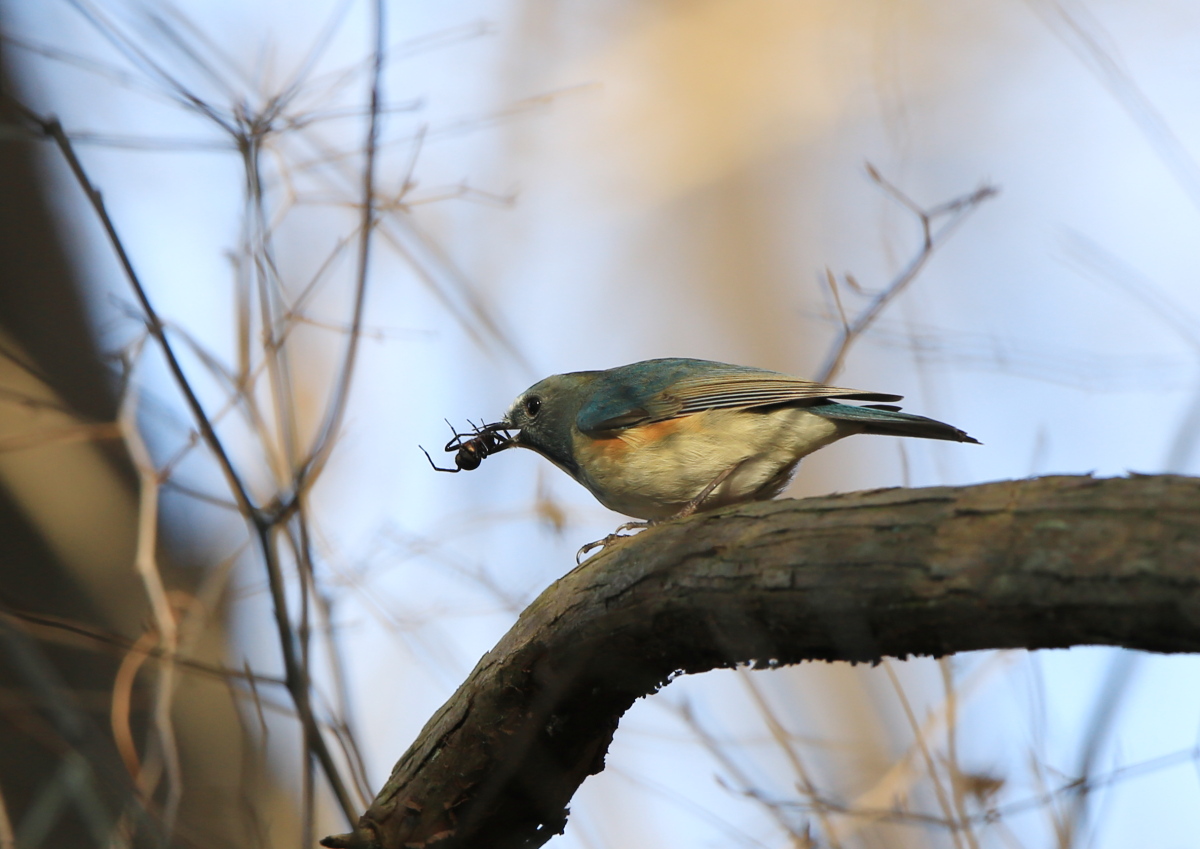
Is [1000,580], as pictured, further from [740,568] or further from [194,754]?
[194,754]

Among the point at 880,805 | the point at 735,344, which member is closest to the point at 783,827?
the point at 880,805

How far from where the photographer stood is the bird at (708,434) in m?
3.28

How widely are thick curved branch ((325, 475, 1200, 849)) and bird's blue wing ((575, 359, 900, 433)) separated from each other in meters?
1.15

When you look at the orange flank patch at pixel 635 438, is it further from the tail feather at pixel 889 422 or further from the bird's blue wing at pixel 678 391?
the tail feather at pixel 889 422

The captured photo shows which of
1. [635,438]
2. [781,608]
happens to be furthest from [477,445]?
[781,608]

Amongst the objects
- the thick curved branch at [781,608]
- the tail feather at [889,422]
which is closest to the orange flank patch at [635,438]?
the tail feather at [889,422]

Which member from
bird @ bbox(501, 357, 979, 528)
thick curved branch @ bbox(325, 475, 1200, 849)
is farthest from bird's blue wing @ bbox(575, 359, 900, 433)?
thick curved branch @ bbox(325, 475, 1200, 849)

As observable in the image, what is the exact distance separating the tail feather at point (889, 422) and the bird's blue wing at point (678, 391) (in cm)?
10

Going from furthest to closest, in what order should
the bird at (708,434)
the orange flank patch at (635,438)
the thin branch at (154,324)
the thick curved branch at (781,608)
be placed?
the orange flank patch at (635,438) < the bird at (708,434) < the thin branch at (154,324) < the thick curved branch at (781,608)

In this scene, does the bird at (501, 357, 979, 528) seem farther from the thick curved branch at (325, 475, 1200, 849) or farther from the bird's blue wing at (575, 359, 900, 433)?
the thick curved branch at (325, 475, 1200, 849)

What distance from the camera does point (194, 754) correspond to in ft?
16.0

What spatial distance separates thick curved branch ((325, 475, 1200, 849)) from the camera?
5.18ft

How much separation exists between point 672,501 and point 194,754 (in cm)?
321

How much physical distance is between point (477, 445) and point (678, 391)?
3.23 feet
